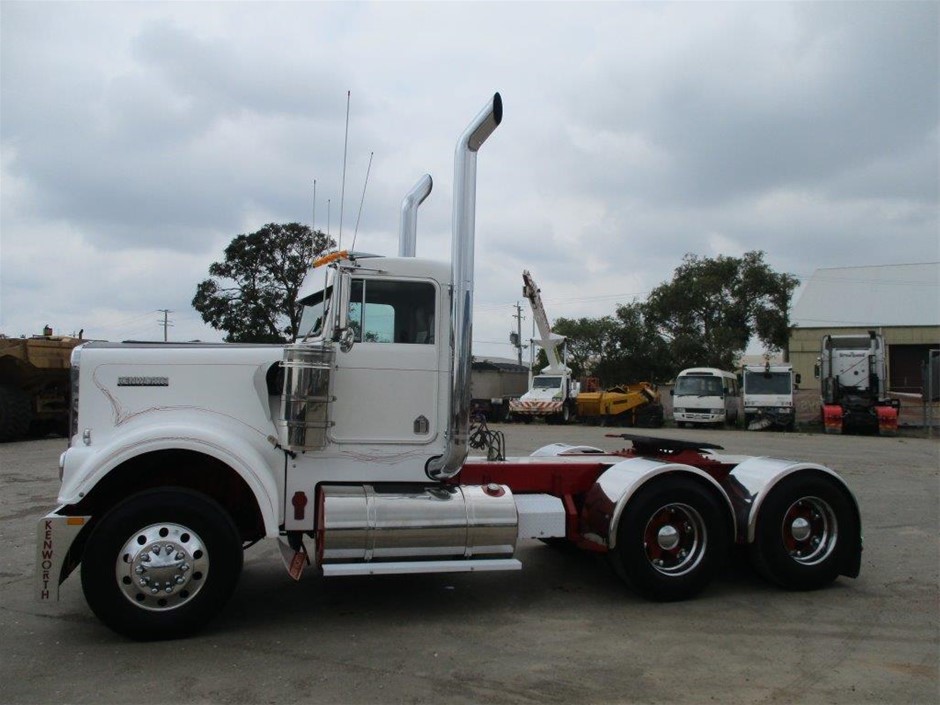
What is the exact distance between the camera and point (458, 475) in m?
6.26

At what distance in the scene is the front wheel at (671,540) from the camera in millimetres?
5984

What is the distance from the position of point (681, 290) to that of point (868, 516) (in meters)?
32.6

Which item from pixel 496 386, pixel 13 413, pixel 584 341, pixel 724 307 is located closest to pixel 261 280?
pixel 13 413

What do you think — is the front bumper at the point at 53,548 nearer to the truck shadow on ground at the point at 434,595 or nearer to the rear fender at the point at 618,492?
the truck shadow on ground at the point at 434,595

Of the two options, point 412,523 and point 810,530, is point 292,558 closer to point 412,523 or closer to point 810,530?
point 412,523

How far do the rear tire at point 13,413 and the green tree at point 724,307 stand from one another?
102 ft

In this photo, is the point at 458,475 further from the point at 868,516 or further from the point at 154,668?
the point at 868,516

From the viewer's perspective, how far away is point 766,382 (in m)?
29.6

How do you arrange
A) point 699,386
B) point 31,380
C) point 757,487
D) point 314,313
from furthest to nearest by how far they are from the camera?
point 699,386 < point 31,380 < point 757,487 < point 314,313

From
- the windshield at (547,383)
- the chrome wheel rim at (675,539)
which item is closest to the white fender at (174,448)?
the chrome wheel rim at (675,539)

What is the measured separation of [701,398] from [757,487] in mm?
25351

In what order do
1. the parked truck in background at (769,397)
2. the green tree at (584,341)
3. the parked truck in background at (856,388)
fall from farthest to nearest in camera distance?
the green tree at (584,341), the parked truck in background at (769,397), the parked truck in background at (856,388)

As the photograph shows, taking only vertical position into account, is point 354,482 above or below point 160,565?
above

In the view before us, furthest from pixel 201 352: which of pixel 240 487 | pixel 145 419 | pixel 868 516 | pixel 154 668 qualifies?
pixel 868 516
